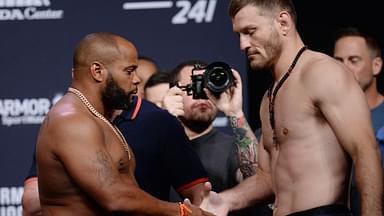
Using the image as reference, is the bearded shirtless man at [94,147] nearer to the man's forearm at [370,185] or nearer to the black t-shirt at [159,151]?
the black t-shirt at [159,151]

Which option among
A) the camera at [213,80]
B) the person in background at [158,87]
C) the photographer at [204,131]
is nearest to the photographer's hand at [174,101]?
the photographer at [204,131]

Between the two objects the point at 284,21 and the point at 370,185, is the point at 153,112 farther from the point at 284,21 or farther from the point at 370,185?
the point at 370,185

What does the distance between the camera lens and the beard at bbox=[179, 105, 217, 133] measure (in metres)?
0.43

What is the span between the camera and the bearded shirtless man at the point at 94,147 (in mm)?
3471

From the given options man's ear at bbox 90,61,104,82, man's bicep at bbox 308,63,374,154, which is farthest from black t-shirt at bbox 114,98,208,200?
man's bicep at bbox 308,63,374,154

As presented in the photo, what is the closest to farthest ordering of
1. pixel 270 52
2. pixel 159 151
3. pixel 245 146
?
pixel 270 52
pixel 159 151
pixel 245 146

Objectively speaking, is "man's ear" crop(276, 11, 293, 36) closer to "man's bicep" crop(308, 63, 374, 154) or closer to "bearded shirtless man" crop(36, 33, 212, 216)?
"man's bicep" crop(308, 63, 374, 154)

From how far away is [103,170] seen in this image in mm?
3469

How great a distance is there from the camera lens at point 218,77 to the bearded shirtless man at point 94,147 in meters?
0.51

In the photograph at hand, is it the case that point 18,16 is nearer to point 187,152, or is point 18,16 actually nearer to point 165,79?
point 165,79

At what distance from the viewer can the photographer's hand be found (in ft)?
15.1

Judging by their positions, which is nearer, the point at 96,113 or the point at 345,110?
the point at 345,110

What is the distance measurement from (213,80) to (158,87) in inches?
36.3

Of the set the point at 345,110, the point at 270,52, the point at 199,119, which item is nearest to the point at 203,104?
the point at 199,119
